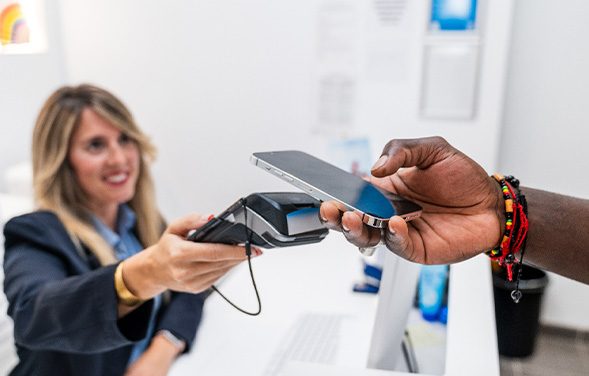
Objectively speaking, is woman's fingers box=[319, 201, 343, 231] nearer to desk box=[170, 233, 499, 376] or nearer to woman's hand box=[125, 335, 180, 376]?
desk box=[170, 233, 499, 376]

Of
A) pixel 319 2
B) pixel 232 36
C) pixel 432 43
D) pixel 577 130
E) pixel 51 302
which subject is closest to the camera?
pixel 51 302

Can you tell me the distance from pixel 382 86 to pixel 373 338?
1469mm

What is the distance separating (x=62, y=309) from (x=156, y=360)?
0.82ft

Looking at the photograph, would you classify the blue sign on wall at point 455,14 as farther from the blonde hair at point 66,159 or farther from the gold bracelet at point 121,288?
the gold bracelet at point 121,288

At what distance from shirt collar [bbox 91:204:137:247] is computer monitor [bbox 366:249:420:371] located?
2.42ft

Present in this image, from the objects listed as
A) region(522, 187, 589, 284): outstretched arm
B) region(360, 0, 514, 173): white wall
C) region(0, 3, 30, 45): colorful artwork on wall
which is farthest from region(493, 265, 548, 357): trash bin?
region(0, 3, 30, 45): colorful artwork on wall

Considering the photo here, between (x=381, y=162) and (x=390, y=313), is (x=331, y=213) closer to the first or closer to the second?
(x=381, y=162)

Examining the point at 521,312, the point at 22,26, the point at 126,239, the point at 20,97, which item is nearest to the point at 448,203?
the point at 126,239

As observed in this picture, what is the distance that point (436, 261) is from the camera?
32.0 inches

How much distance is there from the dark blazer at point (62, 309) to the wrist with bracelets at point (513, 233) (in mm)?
650

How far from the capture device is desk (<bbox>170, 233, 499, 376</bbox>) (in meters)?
0.91

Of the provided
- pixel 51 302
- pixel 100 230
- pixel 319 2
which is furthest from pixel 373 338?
pixel 319 2

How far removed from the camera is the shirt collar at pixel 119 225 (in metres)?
1.30

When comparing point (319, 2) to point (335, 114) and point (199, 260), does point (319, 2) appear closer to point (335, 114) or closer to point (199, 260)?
point (335, 114)
